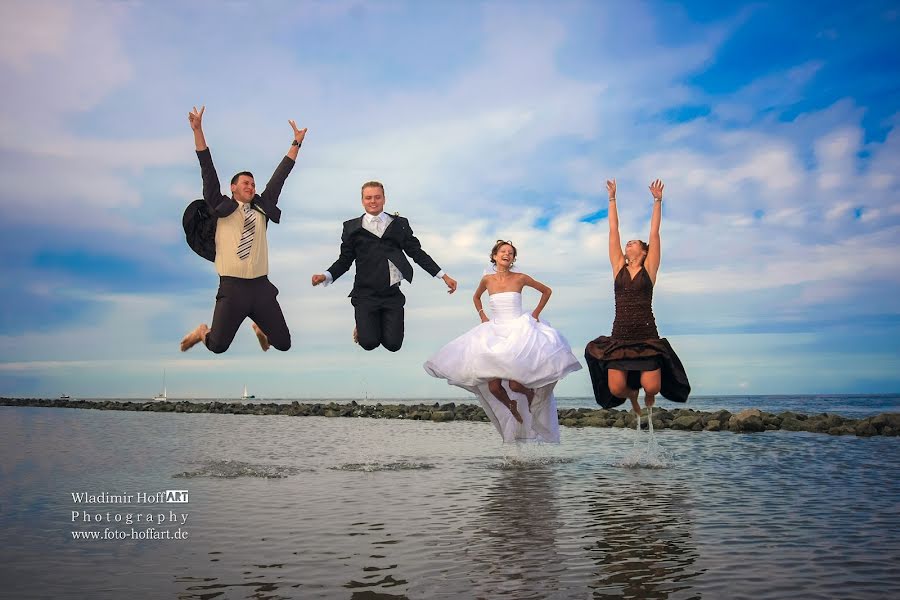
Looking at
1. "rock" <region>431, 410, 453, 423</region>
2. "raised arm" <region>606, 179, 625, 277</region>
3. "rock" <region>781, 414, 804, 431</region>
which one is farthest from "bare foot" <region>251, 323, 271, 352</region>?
"rock" <region>431, 410, 453, 423</region>

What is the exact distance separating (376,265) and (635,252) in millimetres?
4419

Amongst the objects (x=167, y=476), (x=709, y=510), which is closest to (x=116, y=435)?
(x=167, y=476)

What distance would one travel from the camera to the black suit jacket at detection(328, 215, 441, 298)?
36.2 feet

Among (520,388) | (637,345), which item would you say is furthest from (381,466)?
(637,345)

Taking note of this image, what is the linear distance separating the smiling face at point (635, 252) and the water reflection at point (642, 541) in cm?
372

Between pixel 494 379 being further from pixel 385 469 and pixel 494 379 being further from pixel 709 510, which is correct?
pixel 709 510

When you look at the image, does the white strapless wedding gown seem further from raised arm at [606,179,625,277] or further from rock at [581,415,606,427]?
rock at [581,415,606,427]

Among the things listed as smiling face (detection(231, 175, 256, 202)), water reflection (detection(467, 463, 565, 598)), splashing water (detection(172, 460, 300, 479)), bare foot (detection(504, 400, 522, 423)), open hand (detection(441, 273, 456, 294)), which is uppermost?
smiling face (detection(231, 175, 256, 202))

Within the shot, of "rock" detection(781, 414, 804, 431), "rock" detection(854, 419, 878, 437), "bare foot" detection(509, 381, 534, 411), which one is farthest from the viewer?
"rock" detection(781, 414, 804, 431)

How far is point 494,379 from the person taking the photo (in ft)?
41.4

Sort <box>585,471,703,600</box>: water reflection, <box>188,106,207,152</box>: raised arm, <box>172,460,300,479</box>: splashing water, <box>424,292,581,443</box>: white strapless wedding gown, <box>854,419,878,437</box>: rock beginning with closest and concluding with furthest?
<box>585,471,703,600</box>: water reflection
<box>188,106,207,152</box>: raised arm
<box>424,292,581,443</box>: white strapless wedding gown
<box>172,460,300,479</box>: splashing water
<box>854,419,878,437</box>: rock

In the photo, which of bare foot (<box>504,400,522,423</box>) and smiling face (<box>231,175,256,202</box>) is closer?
smiling face (<box>231,175,256,202</box>)

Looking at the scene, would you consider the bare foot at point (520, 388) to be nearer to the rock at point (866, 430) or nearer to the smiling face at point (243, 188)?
the smiling face at point (243, 188)

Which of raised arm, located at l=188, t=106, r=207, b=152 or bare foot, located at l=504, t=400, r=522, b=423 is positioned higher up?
raised arm, located at l=188, t=106, r=207, b=152
